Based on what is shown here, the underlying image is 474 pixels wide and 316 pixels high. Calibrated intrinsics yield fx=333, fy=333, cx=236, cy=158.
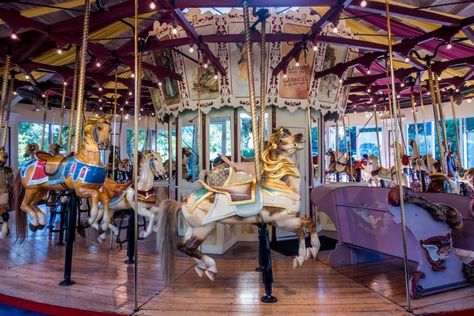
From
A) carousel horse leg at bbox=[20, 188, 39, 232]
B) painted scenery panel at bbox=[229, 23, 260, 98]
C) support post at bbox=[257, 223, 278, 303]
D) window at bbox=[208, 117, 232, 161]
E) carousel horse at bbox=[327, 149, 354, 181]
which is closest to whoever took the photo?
support post at bbox=[257, 223, 278, 303]

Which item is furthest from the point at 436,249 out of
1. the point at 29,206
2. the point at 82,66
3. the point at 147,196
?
the point at 29,206

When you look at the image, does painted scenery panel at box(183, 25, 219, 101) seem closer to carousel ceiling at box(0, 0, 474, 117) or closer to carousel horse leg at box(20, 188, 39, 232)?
carousel ceiling at box(0, 0, 474, 117)

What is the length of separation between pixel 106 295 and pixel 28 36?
13.3 feet

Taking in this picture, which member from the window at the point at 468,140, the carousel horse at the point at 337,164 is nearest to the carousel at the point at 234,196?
the carousel horse at the point at 337,164

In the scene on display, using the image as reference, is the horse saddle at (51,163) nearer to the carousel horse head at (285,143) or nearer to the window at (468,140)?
the carousel horse head at (285,143)

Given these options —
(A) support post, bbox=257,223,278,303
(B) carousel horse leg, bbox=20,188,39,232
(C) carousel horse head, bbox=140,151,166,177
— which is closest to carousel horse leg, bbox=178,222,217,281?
(A) support post, bbox=257,223,278,303

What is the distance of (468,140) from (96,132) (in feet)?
40.8

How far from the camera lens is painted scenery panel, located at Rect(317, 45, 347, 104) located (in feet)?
18.6

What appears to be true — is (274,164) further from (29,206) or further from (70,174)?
(29,206)

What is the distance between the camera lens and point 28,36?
16.0 ft

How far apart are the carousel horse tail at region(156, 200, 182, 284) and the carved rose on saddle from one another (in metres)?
2.18

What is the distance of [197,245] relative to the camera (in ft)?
9.70

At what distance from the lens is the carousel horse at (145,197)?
4.54 m

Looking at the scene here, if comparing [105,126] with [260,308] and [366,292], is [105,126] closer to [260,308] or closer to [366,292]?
[260,308]
